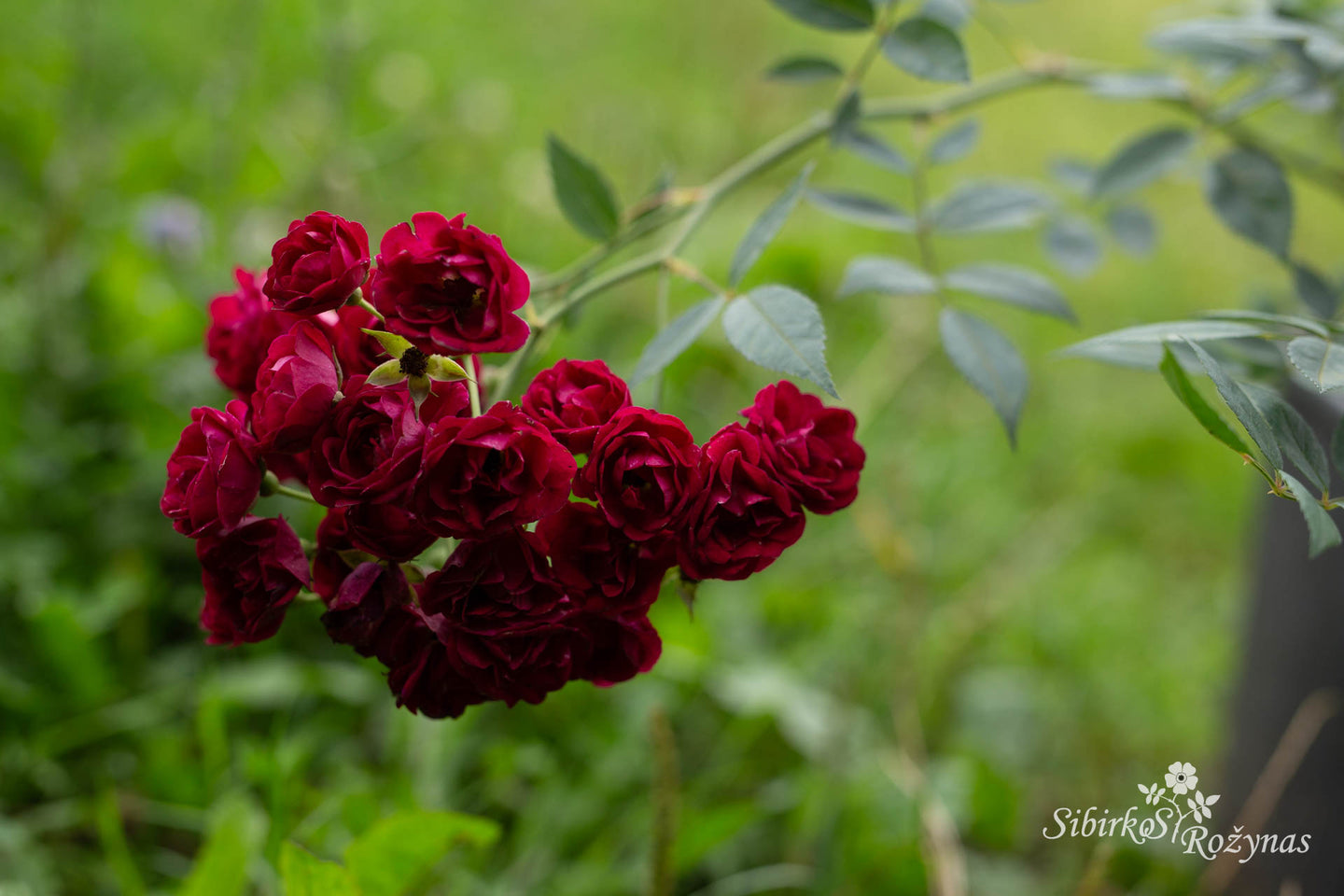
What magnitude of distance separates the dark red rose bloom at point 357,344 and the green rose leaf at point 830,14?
0.36m

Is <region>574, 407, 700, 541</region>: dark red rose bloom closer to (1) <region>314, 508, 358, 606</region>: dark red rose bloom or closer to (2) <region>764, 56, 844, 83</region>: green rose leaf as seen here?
(1) <region>314, 508, 358, 606</region>: dark red rose bloom

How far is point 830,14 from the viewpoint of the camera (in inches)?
26.9

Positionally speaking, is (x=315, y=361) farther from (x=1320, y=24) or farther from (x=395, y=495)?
(x=1320, y=24)

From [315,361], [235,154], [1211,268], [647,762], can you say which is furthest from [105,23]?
[1211,268]

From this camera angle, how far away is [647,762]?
3.65ft

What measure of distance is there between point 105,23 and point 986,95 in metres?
2.14

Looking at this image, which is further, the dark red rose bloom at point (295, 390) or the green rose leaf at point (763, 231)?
the green rose leaf at point (763, 231)

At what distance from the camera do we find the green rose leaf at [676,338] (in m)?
0.54

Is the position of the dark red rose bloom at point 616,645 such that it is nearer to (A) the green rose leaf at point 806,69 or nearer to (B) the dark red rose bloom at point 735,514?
(B) the dark red rose bloom at point 735,514

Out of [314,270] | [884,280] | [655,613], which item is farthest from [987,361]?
[655,613]

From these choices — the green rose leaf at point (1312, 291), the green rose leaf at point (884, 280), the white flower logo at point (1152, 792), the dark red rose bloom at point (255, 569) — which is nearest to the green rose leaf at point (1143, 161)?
the green rose leaf at point (1312, 291)

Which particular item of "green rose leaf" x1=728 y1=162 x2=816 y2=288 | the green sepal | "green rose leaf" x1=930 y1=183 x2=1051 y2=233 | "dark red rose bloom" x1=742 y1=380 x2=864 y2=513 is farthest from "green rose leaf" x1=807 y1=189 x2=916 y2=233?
the green sepal

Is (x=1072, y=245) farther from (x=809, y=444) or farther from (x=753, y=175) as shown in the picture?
(x=809, y=444)

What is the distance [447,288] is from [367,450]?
0.08 meters
